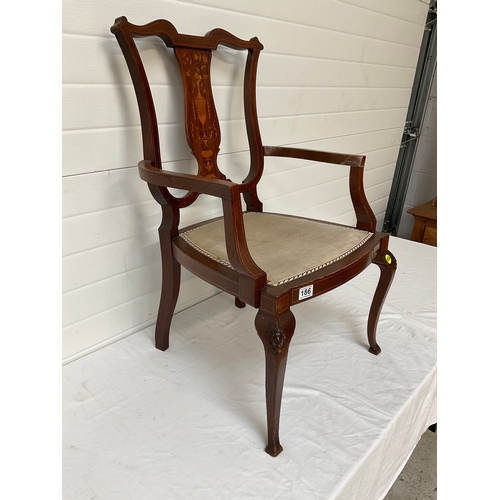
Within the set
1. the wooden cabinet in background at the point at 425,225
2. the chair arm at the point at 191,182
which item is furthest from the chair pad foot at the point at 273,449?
the wooden cabinet in background at the point at 425,225

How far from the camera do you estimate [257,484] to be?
96 centimetres

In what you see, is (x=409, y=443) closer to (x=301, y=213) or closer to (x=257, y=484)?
(x=257, y=484)

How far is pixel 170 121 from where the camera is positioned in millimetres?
1370

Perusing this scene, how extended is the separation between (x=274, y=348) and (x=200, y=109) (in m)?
0.78

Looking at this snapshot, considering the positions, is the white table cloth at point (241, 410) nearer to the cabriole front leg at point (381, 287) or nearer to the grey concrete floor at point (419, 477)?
the cabriole front leg at point (381, 287)

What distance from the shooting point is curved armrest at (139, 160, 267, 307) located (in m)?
0.90

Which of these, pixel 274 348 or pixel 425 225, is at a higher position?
pixel 274 348

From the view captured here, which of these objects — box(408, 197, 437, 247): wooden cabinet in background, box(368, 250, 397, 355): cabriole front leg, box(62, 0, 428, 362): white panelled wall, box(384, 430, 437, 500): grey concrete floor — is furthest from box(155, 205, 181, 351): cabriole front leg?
box(408, 197, 437, 247): wooden cabinet in background

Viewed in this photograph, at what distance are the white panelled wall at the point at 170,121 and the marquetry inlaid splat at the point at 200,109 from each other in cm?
9

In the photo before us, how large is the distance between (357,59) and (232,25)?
0.93m

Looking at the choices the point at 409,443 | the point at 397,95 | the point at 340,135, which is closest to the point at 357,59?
the point at 340,135

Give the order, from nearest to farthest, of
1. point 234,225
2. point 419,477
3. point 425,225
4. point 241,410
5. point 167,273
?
point 234,225
point 241,410
point 167,273
point 419,477
point 425,225

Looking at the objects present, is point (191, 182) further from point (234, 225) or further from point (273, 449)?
point (273, 449)

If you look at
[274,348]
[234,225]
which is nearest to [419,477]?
[274,348]
